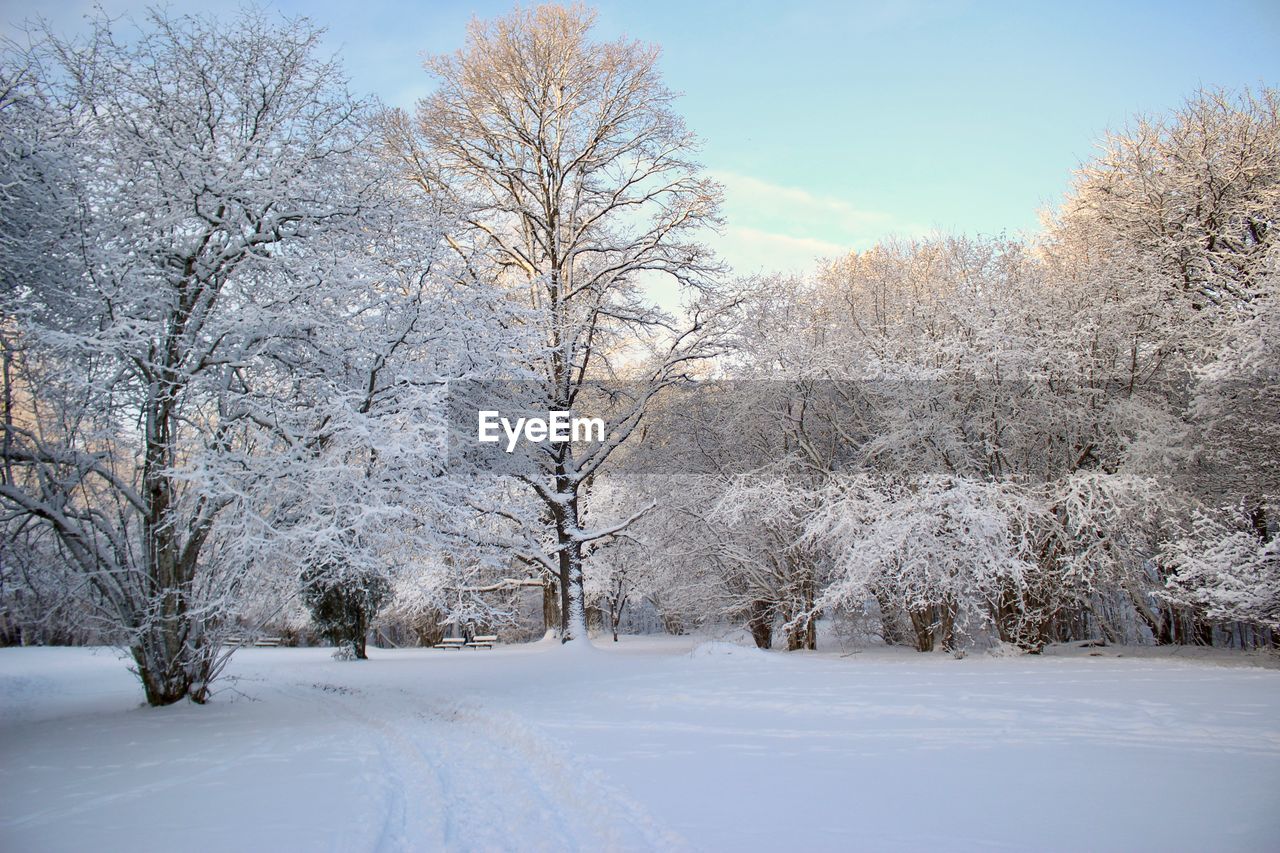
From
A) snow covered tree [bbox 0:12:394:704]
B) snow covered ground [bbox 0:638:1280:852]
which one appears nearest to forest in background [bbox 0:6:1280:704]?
snow covered tree [bbox 0:12:394:704]

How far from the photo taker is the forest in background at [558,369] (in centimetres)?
826

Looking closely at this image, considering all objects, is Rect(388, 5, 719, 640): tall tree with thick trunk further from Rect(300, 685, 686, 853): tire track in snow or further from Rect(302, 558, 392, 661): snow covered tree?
Rect(300, 685, 686, 853): tire track in snow

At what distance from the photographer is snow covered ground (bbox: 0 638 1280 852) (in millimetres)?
4137

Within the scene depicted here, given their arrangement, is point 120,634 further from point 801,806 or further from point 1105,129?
point 1105,129

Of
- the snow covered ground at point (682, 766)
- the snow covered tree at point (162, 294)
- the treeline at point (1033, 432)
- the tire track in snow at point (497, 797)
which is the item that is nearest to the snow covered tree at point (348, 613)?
the treeline at point (1033, 432)

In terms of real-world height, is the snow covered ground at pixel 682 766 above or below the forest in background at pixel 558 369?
below

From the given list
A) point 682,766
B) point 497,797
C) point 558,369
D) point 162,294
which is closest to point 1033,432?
point 558,369

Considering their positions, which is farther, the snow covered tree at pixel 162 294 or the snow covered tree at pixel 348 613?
the snow covered tree at pixel 348 613

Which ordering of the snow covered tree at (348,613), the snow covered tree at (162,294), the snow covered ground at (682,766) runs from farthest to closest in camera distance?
the snow covered tree at (348,613) → the snow covered tree at (162,294) → the snow covered ground at (682,766)

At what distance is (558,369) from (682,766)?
11.9 m

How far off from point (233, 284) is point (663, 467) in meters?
11.0

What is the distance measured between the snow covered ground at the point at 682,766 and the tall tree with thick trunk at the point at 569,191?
786 centimetres

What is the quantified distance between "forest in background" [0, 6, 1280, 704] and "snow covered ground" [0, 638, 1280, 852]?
1.87 meters

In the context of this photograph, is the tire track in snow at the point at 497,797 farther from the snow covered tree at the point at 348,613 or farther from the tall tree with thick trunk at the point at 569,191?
the snow covered tree at the point at 348,613
